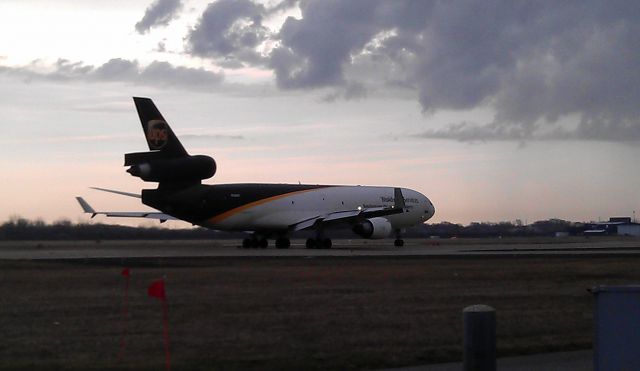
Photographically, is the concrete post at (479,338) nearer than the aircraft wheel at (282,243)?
Yes

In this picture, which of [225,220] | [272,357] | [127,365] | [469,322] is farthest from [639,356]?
[225,220]

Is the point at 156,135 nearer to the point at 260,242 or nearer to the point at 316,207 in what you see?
the point at 260,242

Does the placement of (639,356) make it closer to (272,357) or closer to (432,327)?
(272,357)

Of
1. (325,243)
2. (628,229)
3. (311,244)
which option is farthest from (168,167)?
(628,229)

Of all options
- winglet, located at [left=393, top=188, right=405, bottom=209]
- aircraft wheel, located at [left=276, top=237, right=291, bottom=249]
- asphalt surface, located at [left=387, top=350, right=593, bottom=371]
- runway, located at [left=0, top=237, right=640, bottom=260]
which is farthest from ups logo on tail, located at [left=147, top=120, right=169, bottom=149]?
asphalt surface, located at [left=387, top=350, right=593, bottom=371]

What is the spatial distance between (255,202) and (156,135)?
10.7 meters

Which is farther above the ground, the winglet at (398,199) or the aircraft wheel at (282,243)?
the winglet at (398,199)

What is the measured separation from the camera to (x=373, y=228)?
63.9m

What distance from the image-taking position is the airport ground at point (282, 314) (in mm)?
15023

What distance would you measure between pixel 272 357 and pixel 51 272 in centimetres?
1902

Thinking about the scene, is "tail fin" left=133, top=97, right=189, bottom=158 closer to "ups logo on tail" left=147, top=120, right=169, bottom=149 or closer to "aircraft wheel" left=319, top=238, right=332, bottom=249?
"ups logo on tail" left=147, top=120, right=169, bottom=149

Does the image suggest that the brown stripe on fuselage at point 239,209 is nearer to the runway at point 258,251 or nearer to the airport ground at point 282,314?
the runway at point 258,251

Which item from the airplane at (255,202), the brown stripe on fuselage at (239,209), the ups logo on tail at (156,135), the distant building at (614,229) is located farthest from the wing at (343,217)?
the distant building at (614,229)

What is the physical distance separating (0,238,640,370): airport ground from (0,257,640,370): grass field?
0.03 meters
